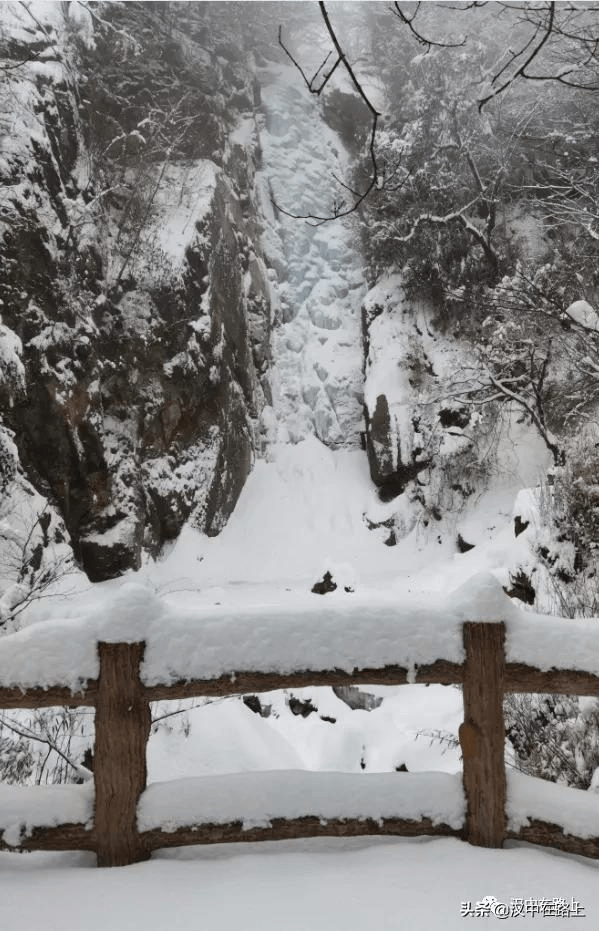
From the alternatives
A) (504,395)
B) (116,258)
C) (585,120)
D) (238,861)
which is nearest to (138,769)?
(238,861)

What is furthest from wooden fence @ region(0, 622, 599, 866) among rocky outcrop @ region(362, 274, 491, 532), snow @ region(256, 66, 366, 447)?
snow @ region(256, 66, 366, 447)

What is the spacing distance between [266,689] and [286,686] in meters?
0.09

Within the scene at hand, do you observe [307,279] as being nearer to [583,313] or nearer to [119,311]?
[119,311]

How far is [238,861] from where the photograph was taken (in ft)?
7.57

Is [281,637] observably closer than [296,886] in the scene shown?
No

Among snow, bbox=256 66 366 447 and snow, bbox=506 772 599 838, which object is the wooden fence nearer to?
snow, bbox=506 772 599 838

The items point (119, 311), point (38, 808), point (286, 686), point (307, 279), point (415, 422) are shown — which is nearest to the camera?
point (38, 808)

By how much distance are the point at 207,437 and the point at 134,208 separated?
18.7 ft

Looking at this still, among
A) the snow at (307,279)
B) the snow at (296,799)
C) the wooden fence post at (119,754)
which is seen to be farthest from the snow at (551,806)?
the snow at (307,279)

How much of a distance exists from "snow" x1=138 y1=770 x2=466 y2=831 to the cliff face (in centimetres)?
852

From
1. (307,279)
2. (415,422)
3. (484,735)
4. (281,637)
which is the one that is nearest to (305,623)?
(281,637)

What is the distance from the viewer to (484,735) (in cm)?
248

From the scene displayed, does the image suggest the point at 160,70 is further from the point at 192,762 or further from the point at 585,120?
the point at 192,762

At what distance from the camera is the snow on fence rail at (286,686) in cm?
237
